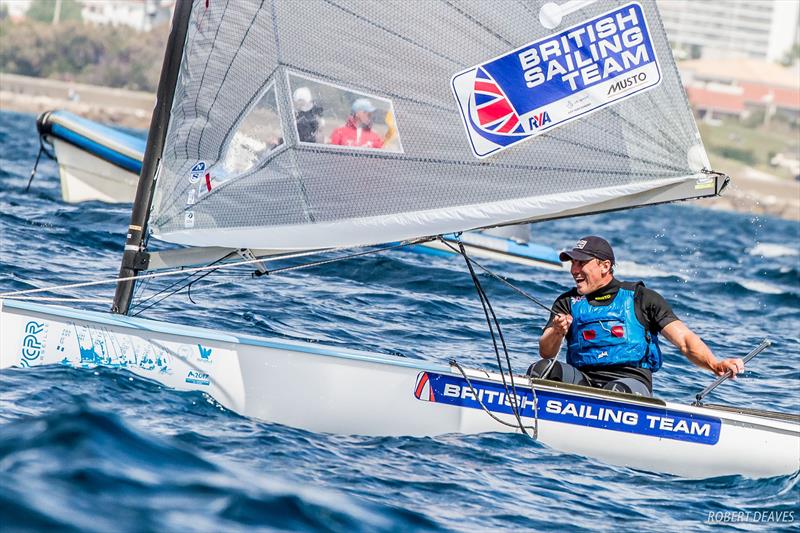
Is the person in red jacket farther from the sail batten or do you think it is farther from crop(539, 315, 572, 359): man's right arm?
Result: crop(539, 315, 572, 359): man's right arm

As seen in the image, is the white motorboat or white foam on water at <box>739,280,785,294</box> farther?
white foam on water at <box>739,280,785,294</box>

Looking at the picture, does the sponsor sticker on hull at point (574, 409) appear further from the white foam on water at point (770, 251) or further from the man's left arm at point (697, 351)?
the white foam on water at point (770, 251)

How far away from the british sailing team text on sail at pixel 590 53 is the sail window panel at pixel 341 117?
614 mm

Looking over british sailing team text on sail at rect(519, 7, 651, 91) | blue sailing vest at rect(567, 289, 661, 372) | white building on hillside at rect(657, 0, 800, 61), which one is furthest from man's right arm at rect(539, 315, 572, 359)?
white building on hillside at rect(657, 0, 800, 61)

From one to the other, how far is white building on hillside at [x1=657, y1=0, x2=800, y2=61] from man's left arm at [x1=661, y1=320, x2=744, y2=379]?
13475 cm

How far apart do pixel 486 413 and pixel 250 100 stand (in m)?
1.68

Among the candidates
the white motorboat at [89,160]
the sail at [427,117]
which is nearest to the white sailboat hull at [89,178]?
the white motorboat at [89,160]

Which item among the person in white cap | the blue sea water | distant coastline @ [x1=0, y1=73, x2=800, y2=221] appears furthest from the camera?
distant coastline @ [x1=0, y1=73, x2=800, y2=221]

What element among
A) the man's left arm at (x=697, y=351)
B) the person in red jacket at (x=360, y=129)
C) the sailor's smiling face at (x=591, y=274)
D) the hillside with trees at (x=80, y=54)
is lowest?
the man's left arm at (x=697, y=351)

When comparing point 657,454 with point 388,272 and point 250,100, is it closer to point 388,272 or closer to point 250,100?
point 250,100

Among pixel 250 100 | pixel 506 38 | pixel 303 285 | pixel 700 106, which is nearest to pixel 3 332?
pixel 250 100

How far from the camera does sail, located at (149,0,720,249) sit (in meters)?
4.73

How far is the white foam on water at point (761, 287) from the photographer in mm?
12734

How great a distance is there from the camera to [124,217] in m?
10.9
